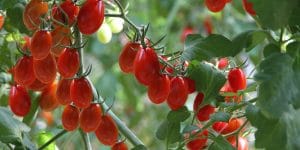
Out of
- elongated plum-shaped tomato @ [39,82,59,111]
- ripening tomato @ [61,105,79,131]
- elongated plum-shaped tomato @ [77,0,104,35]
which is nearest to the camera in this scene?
elongated plum-shaped tomato @ [77,0,104,35]

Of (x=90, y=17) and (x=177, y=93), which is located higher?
(x=90, y=17)

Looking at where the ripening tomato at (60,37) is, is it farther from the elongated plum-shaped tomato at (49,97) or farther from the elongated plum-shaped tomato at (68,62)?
the elongated plum-shaped tomato at (49,97)

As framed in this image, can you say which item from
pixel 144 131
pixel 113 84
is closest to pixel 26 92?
pixel 113 84

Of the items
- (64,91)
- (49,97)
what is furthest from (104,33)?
(64,91)

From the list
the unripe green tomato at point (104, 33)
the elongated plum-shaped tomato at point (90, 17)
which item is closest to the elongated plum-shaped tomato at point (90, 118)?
the elongated plum-shaped tomato at point (90, 17)

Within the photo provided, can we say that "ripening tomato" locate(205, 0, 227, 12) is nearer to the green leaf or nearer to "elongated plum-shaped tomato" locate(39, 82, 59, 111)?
the green leaf

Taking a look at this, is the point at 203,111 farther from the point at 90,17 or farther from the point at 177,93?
the point at 90,17

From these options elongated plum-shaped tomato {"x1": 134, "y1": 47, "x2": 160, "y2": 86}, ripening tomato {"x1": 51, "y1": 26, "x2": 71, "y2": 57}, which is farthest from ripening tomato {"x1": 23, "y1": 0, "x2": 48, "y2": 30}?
elongated plum-shaped tomato {"x1": 134, "y1": 47, "x2": 160, "y2": 86}
